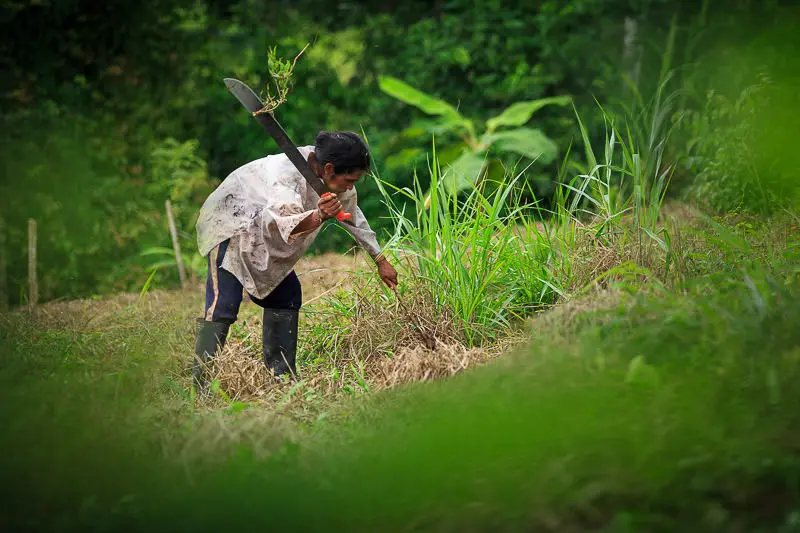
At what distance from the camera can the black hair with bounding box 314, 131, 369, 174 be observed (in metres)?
3.99

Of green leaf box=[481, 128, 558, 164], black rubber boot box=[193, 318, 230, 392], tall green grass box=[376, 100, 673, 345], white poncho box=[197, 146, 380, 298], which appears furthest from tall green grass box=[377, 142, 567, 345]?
green leaf box=[481, 128, 558, 164]

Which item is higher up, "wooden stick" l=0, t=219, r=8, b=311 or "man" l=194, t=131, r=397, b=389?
"man" l=194, t=131, r=397, b=389

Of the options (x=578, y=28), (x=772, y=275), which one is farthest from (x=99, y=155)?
(x=772, y=275)

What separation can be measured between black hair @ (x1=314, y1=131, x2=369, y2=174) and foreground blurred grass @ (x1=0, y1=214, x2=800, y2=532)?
111 centimetres

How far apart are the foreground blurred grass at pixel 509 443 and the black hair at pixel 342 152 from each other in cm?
111

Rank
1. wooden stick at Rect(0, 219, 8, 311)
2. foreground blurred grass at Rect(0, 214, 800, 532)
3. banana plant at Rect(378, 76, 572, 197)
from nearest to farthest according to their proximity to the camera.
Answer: foreground blurred grass at Rect(0, 214, 800, 532), wooden stick at Rect(0, 219, 8, 311), banana plant at Rect(378, 76, 572, 197)

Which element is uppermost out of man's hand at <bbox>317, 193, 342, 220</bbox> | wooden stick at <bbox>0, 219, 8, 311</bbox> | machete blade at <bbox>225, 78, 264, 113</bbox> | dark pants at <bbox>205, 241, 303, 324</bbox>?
machete blade at <bbox>225, 78, 264, 113</bbox>

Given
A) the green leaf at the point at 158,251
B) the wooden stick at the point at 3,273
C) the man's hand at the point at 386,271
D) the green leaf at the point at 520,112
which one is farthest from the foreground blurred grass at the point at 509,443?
the green leaf at the point at 520,112

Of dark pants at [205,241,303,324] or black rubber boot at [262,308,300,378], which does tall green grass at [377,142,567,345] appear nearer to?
black rubber boot at [262,308,300,378]

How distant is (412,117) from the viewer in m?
9.17

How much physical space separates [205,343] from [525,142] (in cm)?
502

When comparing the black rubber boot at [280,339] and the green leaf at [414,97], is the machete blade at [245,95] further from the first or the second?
the green leaf at [414,97]

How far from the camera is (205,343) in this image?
412 cm

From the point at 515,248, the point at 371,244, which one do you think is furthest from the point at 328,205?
the point at 515,248
